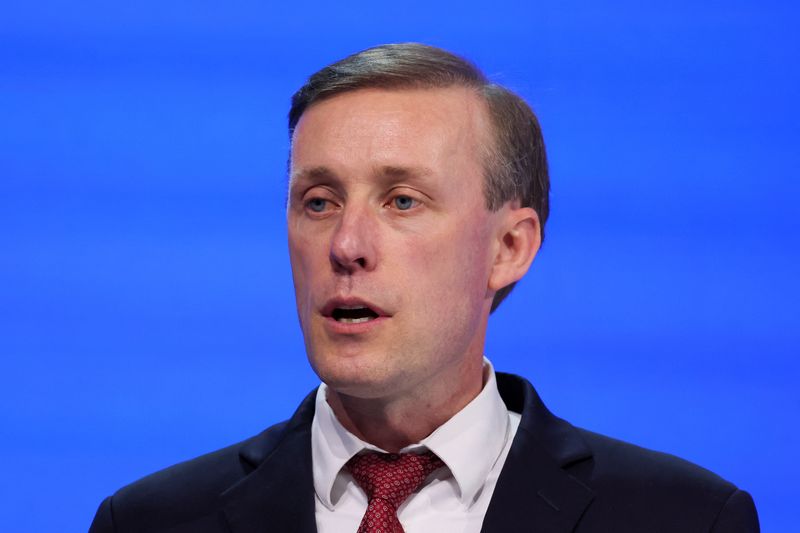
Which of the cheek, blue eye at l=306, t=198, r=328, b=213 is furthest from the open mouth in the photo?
blue eye at l=306, t=198, r=328, b=213

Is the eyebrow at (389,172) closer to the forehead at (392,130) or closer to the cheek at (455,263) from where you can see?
the forehead at (392,130)

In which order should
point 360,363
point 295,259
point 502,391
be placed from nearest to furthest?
point 360,363 < point 295,259 < point 502,391

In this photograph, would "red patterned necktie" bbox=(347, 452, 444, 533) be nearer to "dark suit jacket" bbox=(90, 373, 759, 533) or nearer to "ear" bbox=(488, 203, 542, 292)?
"dark suit jacket" bbox=(90, 373, 759, 533)

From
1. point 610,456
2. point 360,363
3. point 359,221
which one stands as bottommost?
point 610,456

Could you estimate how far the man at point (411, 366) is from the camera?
2543 millimetres

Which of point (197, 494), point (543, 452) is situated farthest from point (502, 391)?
point (197, 494)

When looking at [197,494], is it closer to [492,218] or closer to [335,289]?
[335,289]

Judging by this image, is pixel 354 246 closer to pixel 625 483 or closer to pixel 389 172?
pixel 389 172

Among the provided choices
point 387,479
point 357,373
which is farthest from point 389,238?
point 387,479

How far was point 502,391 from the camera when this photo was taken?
3023 millimetres

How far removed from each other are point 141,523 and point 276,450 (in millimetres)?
311

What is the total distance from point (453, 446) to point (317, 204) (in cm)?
55

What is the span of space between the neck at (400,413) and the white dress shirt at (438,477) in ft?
0.09

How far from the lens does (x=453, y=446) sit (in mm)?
2664
